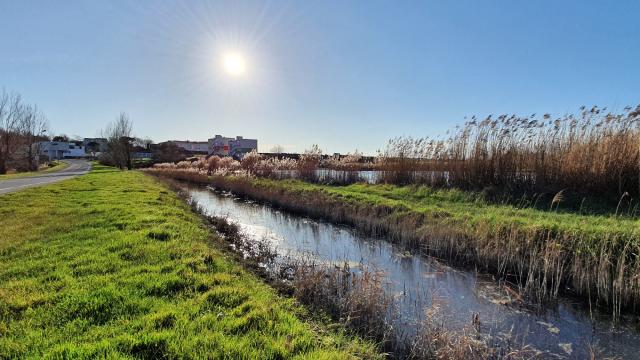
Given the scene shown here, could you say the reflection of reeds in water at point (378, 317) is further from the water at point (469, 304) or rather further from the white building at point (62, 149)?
the white building at point (62, 149)

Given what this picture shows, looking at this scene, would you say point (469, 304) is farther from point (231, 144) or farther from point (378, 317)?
point (231, 144)

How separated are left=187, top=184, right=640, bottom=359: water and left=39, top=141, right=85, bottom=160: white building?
92.7 metres

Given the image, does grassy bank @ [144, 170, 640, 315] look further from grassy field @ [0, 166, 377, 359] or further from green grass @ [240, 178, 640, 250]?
grassy field @ [0, 166, 377, 359]

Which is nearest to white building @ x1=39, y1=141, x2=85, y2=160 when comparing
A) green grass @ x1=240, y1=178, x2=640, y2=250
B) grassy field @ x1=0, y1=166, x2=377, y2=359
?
green grass @ x1=240, y1=178, x2=640, y2=250

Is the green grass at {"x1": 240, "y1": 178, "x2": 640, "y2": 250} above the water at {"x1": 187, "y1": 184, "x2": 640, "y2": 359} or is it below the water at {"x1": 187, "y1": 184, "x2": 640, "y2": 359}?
above

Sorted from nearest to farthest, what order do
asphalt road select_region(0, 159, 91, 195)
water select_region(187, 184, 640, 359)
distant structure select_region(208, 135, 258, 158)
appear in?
water select_region(187, 184, 640, 359) < asphalt road select_region(0, 159, 91, 195) < distant structure select_region(208, 135, 258, 158)

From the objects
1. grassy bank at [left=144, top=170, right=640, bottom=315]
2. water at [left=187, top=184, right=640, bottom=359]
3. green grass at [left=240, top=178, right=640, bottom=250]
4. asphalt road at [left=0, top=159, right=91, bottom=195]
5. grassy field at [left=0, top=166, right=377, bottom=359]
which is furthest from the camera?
asphalt road at [left=0, top=159, right=91, bottom=195]

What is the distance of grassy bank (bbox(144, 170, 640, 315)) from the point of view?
18.2 feet

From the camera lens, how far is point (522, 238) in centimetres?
689

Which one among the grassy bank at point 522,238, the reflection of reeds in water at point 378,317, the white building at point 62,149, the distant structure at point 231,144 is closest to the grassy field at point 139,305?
the reflection of reeds in water at point 378,317

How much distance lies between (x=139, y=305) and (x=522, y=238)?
7.00 metres

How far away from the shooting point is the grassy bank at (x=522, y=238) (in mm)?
5555

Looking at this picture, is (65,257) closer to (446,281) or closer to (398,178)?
(446,281)

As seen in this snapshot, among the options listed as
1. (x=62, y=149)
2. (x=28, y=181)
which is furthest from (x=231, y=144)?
(x=28, y=181)
